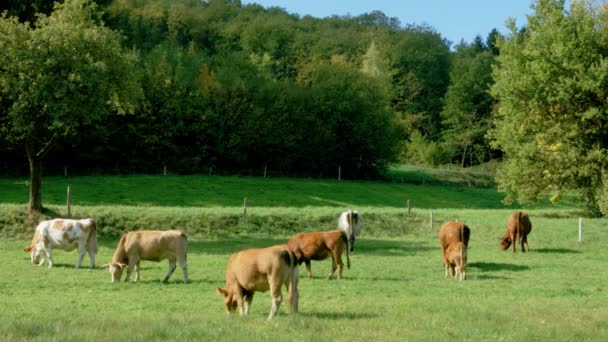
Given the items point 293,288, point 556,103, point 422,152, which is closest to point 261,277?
point 293,288

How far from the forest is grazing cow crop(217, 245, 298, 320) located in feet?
58.1

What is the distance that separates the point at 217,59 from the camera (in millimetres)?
77062

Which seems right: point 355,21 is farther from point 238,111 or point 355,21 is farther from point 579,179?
point 579,179

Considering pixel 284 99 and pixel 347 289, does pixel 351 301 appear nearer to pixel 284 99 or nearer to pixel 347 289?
pixel 347 289

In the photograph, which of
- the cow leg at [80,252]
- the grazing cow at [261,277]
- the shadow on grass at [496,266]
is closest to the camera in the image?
the grazing cow at [261,277]

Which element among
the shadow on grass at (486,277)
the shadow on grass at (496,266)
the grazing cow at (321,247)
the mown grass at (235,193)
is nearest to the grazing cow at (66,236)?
the grazing cow at (321,247)

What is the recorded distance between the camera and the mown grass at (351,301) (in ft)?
36.0

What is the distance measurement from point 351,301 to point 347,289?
6.90ft

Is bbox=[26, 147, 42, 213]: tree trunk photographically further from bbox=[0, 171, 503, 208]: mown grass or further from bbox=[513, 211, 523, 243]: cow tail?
bbox=[513, 211, 523, 243]: cow tail

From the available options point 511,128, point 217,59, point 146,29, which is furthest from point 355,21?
point 511,128

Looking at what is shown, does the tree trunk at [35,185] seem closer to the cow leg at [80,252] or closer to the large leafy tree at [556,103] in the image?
the cow leg at [80,252]

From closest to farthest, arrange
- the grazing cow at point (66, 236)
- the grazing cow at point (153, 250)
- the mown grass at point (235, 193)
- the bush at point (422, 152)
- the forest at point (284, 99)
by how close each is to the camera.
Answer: the grazing cow at point (153, 250) → the grazing cow at point (66, 236) → the forest at point (284, 99) → the mown grass at point (235, 193) → the bush at point (422, 152)

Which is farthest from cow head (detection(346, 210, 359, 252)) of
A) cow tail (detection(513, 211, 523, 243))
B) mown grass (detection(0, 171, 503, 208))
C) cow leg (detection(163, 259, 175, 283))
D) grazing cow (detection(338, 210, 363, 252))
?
mown grass (detection(0, 171, 503, 208))

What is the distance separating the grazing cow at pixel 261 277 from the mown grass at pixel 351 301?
422 mm
